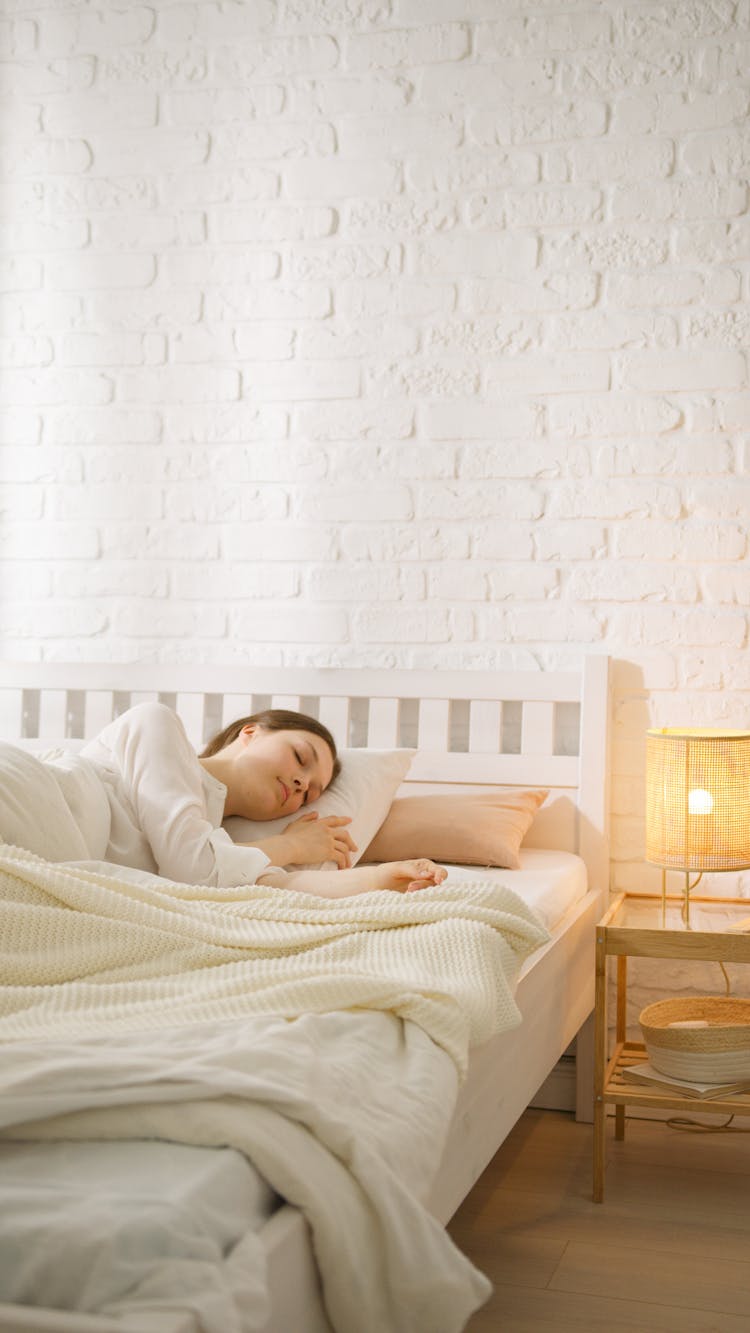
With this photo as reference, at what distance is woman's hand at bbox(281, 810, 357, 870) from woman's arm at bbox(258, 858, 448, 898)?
14 centimetres

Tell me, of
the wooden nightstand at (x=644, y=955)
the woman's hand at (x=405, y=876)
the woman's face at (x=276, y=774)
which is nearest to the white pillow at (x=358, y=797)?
the woman's face at (x=276, y=774)

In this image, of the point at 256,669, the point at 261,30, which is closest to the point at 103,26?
the point at 261,30

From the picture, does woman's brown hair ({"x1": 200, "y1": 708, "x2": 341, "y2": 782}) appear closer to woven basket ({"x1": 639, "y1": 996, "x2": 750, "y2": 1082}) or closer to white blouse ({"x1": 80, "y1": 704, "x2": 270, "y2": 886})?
white blouse ({"x1": 80, "y1": 704, "x2": 270, "y2": 886})

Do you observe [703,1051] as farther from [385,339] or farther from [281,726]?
[385,339]

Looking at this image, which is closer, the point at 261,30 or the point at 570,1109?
the point at 570,1109

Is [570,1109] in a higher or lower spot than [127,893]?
lower

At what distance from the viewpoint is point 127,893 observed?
5.65 feet

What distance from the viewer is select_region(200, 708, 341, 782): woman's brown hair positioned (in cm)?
248

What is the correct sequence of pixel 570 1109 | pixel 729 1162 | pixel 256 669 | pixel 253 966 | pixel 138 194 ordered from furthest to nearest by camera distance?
pixel 138 194, pixel 256 669, pixel 570 1109, pixel 729 1162, pixel 253 966

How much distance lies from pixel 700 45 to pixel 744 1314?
2.39 m

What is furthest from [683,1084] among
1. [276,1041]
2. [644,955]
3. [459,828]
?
[276,1041]

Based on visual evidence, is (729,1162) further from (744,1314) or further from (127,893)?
(127,893)

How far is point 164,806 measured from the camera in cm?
214

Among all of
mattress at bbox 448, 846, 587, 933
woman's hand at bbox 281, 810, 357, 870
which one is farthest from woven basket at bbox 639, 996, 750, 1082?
woman's hand at bbox 281, 810, 357, 870
